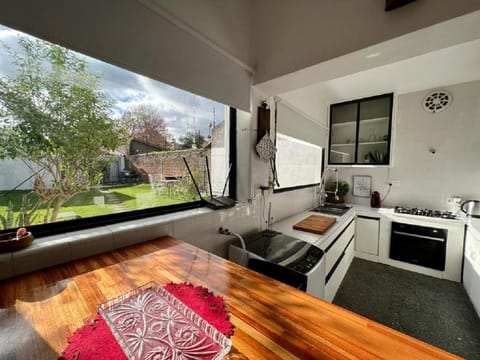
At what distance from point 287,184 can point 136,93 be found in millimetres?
1852

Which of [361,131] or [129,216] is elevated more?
[361,131]

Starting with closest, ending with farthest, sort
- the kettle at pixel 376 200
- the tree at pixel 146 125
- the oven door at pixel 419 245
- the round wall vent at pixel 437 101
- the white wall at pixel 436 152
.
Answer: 1. the tree at pixel 146 125
2. the oven door at pixel 419 245
3. the white wall at pixel 436 152
4. the round wall vent at pixel 437 101
5. the kettle at pixel 376 200

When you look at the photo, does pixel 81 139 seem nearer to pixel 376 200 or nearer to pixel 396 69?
pixel 396 69

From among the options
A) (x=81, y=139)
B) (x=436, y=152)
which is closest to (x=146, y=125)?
(x=81, y=139)

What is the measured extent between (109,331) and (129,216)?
2.62 ft

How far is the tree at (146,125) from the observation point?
1.17m

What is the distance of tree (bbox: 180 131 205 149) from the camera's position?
4.84 ft

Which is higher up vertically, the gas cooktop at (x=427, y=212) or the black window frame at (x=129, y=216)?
the black window frame at (x=129, y=216)

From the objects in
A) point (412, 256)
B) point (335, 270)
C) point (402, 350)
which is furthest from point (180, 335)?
point (412, 256)

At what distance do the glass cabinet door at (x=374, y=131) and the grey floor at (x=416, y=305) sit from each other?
5.03 ft

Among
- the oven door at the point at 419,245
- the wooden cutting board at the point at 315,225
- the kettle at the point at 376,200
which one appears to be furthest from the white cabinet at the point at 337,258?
the kettle at the point at 376,200

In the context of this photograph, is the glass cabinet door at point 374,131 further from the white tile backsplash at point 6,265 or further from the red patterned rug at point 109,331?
the white tile backsplash at point 6,265

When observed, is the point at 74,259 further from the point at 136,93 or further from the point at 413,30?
the point at 413,30

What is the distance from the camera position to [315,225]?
1.95 meters
